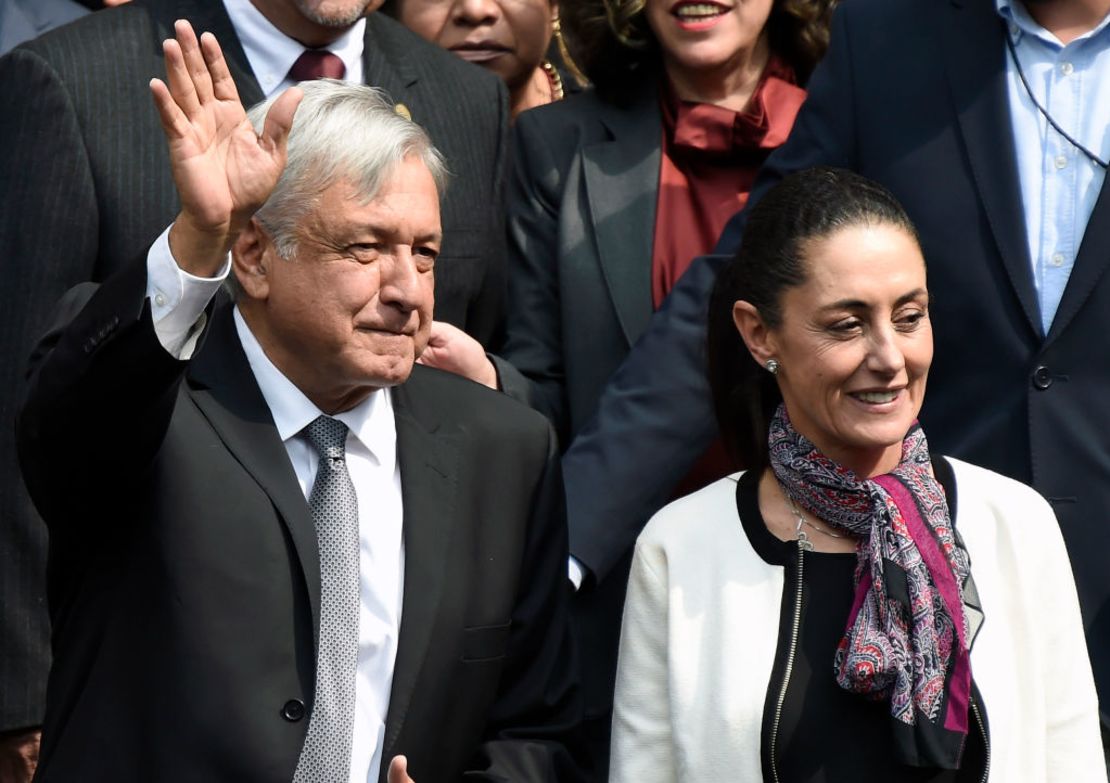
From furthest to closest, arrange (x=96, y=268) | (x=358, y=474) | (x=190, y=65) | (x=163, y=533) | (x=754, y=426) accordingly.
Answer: (x=96, y=268) < (x=754, y=426) < (x=358, y=474) < (x=163, y=533) < (x=190, y=65)

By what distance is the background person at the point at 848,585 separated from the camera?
11.6 ft

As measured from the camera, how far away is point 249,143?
10.4ft

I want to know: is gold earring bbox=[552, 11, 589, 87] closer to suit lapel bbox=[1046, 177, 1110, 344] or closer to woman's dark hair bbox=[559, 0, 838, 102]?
woman's dark hair bbox=[559, 0, 838, 102]

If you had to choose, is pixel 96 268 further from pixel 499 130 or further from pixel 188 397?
pixel 499 130

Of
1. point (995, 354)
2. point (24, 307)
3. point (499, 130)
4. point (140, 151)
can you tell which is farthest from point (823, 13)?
point (24, 307)

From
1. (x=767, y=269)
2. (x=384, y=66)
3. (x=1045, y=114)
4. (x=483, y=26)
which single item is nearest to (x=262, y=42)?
(x=384, y=66)

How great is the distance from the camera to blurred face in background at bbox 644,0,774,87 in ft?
15.5

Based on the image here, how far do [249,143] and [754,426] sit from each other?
1.21 meters

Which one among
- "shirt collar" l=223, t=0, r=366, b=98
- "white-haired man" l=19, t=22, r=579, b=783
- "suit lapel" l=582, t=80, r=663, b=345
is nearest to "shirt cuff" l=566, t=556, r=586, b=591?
"white-haired man" l=19, t=22, r=579, b=783

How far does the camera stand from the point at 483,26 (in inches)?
207

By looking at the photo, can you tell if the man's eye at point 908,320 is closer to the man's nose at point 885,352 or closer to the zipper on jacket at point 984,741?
the man's nose at point 885,352

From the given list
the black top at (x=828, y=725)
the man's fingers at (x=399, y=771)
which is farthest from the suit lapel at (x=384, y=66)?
the man's fingers at (x=399, y=771)

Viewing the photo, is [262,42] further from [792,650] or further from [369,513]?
[792,650]

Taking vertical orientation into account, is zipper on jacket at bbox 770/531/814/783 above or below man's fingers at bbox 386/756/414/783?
above
